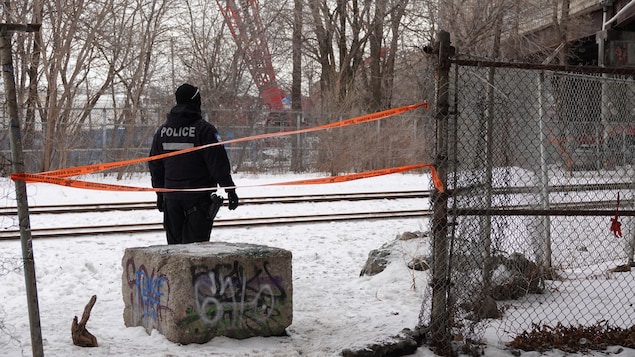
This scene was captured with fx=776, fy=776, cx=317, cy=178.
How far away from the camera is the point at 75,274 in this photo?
8.43m

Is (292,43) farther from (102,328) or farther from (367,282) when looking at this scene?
(102,328)

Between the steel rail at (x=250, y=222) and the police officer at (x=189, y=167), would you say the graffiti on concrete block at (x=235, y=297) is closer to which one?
the police officer at (x=189, y=167)

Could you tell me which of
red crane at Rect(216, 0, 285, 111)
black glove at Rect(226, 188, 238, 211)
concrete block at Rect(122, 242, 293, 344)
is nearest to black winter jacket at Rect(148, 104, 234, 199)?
black glove at Rect(226, 188, 238, 211)

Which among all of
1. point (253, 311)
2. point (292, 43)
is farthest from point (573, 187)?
point (292, 43)

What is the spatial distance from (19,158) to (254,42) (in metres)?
29.4

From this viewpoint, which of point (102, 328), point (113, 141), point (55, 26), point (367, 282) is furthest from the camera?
point (113, 141)

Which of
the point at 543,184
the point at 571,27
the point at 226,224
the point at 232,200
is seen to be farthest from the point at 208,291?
the point at 571,27

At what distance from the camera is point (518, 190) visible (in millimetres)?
7238

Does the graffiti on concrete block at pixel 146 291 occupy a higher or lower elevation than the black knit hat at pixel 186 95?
lower

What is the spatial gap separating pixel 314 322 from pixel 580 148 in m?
4.89

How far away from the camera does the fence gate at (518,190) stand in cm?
564

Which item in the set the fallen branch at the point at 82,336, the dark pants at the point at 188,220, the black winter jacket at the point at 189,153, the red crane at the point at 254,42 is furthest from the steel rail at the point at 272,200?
the red crane at the point at 254,42

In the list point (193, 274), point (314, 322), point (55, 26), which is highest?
point (55, 26)

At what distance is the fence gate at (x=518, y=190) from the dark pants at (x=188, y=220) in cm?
239
